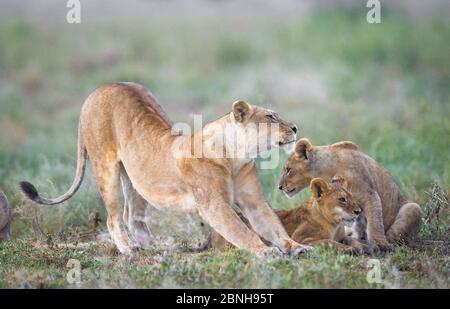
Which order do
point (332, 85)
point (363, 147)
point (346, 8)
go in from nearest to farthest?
point (363, 147), point (332, 85), point (346, 8)

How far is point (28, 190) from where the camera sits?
8578 millimetres

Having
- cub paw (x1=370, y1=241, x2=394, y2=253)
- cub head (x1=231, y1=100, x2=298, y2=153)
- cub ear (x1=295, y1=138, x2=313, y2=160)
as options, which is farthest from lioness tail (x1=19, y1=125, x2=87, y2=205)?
cub paw (x1=370, y1=241, x2=394, y2=253)

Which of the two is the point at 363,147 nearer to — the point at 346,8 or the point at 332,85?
the point at 332,85

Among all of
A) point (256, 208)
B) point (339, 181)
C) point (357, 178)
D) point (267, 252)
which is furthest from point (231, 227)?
point (357, 178)

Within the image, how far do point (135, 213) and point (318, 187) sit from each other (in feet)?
5.42

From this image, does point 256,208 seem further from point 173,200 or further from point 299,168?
point 299,168

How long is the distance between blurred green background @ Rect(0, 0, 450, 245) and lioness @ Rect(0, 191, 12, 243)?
18.1 inches

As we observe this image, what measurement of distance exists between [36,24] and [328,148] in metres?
15.3

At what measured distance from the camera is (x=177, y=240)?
8961 millimetres

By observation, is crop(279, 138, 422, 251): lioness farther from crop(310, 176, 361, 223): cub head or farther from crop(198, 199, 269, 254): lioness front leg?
crop(198, 199, 269, 254): lioness front leg

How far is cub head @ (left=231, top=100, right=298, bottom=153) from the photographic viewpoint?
7.76 meters
